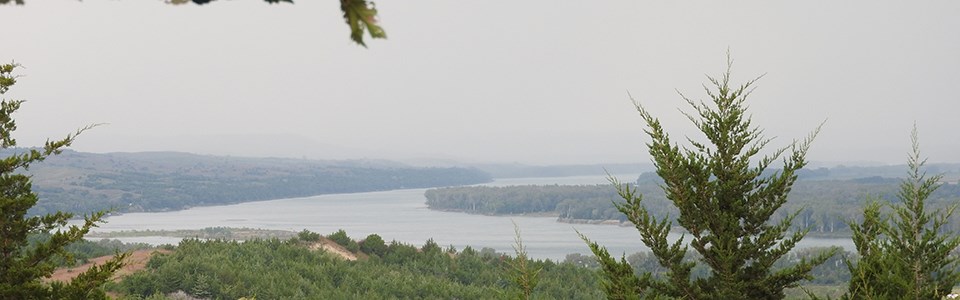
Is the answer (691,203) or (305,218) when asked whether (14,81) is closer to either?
(691,203)

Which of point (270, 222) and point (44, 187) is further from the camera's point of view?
point (44, 187)

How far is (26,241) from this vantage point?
37.2 ft

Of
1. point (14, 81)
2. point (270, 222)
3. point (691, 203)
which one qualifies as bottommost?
point (270, 222)

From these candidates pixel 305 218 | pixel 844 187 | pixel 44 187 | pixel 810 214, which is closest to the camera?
pixel 810 214

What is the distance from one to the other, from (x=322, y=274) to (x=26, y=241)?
19140 millimetres

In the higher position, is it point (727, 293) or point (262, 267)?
point (727, 293)

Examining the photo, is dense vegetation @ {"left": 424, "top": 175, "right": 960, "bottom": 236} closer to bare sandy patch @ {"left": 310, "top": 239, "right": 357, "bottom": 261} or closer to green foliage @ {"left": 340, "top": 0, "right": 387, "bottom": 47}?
bare sandy patch @ {"left": 310, "top": 239, "right": 357, "bottom": 261}

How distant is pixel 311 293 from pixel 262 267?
152 inches

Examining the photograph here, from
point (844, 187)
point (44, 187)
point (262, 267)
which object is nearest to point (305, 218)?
point (44, 187)

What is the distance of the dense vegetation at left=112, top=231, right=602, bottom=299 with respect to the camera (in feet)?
81.9

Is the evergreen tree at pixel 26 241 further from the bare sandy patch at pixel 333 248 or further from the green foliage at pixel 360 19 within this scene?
the bare sandy patch at pixel 333 248

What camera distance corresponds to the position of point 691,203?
12.6 metres

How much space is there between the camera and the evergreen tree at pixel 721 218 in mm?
12281

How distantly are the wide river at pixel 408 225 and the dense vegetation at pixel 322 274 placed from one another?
153 feet
